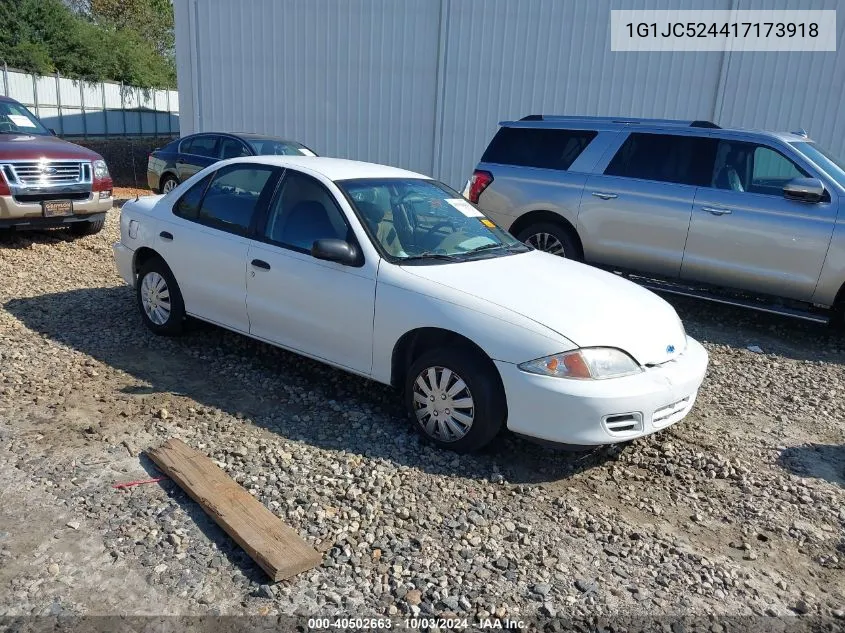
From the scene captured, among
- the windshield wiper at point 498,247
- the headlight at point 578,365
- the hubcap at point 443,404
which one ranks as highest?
the windshield wiper at point 498,247

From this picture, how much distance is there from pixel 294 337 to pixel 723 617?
122 inches

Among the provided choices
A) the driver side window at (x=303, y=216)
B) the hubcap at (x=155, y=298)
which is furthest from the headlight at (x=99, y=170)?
the driver side window at (x=303, y=216)

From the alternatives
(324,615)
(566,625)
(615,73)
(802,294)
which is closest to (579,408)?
(566,625)

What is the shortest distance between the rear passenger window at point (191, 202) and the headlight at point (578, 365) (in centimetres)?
312

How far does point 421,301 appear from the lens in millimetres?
4184

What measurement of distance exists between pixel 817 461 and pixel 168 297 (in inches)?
192

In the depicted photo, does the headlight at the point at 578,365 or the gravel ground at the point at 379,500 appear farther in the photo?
the headlight at the point at 578,365

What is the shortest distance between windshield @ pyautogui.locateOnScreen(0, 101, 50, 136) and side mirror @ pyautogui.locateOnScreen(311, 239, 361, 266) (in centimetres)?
728

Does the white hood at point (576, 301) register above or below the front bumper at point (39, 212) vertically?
above

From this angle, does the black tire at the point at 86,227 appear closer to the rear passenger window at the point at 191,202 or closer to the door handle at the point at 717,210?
the rear passenger window at the point at 191,202

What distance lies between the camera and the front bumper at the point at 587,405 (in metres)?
3.76

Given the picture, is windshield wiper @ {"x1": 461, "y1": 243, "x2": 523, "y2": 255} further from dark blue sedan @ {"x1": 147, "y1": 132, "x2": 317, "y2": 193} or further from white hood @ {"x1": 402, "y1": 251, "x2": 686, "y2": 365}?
dark blue sedan @ {"x1": 147, "y1": 132, "x2": 317, "y2": 193}

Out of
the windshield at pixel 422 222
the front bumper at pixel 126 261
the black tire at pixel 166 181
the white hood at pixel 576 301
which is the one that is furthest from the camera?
the black tire at pixel 166 181

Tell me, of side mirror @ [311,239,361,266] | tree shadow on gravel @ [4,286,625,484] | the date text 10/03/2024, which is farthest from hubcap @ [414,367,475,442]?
the date text 10/03/2024
